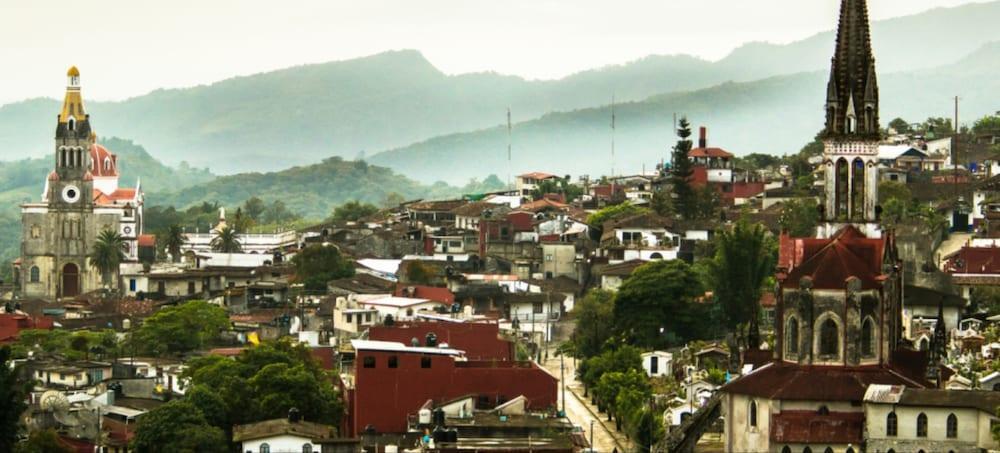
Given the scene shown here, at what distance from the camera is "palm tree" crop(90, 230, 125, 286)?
118 m

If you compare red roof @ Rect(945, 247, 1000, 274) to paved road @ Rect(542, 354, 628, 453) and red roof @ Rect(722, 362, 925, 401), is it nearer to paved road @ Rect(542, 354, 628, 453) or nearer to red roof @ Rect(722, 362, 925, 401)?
paved road @ Rect(542, 354, 628, 453)

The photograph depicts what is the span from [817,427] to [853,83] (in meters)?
9.02

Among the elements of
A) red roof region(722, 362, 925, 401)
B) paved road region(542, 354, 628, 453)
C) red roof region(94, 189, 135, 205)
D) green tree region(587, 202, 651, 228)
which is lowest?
paved road region(542, 354, 628, 453)

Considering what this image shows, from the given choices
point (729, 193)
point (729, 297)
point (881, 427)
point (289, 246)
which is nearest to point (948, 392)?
point (881, 427)

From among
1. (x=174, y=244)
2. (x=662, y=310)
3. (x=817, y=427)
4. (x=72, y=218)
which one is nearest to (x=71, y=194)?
(x=72, y=218)

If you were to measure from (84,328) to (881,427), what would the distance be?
A: 5033 centimetres

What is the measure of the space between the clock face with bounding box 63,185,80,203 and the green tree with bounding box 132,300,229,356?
37.6 metres

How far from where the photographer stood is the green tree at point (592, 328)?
81938 millimetres

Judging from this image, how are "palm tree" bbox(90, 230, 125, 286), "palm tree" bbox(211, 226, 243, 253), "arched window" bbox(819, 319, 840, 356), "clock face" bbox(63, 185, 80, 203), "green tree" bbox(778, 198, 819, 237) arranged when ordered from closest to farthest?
"arched window" bbox(819, 319, 840, 356) → "green tree" bbox(778, 198, 819, 237) → "palm tree" bbox(90, 230, 125, 286) → "palm tree" bbox(211, 226, 243, 253) → "clock face" bbox(63, 185, 80, 203)

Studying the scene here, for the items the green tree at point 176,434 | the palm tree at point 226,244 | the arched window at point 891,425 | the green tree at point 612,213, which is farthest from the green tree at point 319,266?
the arched window at point 891,425

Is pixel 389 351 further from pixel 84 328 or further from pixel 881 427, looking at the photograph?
pixel 84 328

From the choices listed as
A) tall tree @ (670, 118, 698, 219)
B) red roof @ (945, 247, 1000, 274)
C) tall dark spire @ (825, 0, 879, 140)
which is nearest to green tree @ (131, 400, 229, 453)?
tall dark spire @ (825, 0, 879, 140)

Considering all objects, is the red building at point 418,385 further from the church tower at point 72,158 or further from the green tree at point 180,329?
the church tower at point 72,158

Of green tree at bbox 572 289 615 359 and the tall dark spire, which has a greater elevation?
the tall dark spire
